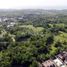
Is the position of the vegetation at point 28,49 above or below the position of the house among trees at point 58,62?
above

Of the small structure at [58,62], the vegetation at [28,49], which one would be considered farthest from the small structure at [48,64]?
the vegetation at [28,49]

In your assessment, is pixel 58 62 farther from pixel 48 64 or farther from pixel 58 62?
pixel 48 64

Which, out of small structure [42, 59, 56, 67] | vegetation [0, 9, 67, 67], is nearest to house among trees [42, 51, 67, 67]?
small structure [42, 59, 56, 67]

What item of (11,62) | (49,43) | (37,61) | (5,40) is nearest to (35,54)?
(37,61)

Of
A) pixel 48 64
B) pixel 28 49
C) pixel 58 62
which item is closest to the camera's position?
pixel 48 64

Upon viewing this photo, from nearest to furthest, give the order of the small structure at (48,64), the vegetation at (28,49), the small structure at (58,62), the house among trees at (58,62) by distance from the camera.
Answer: the small structure at (48,64) → the house among trees at (58,62) → the vegetation at (28,49) → the small structure at (58,62)

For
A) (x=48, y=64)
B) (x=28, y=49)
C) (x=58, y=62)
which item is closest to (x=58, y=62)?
(x=58, y=62)

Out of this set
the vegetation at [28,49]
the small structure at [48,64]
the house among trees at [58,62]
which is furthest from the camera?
the vegetation at [28,49]

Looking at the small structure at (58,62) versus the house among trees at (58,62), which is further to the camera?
the small structure at (58,62)

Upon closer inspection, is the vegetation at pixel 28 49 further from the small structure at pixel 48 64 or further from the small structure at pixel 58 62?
the small structure at pixel 58 62

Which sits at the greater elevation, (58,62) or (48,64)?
(48,64)

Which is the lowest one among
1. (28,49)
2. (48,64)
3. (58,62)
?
(58,62)
